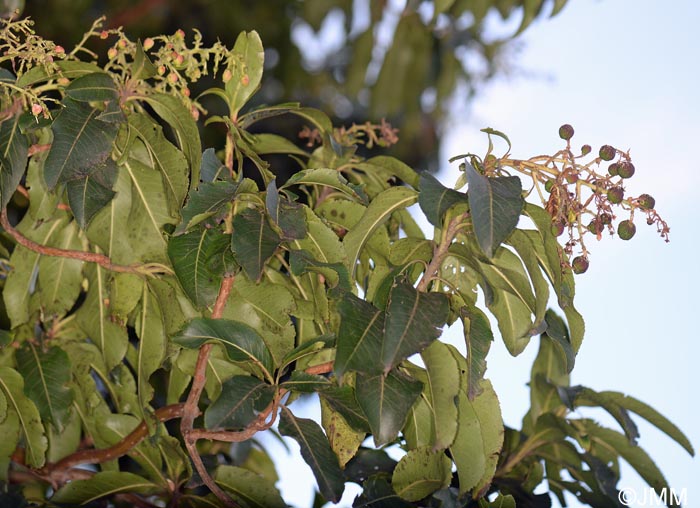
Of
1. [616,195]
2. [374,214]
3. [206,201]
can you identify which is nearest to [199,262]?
[206,201]

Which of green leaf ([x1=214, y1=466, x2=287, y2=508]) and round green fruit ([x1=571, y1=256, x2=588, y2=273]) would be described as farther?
green leaf ([x1=214, y1=466, x2=287, y2=508])

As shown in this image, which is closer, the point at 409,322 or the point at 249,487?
the point at 409,322

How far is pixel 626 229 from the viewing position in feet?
3.00

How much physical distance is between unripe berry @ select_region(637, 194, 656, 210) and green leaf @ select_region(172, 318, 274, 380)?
14.9 inches

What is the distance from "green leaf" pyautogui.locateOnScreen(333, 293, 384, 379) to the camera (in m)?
0.82

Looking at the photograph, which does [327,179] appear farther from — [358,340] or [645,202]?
[645,202]

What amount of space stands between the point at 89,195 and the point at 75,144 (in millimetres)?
63

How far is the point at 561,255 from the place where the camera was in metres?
0.89

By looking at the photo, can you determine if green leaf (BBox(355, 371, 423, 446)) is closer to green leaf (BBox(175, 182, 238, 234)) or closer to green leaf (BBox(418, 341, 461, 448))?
green leaf (BBox(418, 341, 461, 448))

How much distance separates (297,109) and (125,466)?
27.9 inches

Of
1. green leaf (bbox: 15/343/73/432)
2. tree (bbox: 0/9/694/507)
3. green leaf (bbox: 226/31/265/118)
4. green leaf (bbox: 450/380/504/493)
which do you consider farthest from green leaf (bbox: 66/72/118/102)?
green leaf (bbox: 450/380/504/493)

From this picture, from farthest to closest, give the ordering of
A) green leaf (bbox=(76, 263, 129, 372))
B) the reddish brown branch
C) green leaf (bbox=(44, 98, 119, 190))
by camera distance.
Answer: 1. green leaf (bbox=(76, 263, 129, 372))
2. the reddish brown branch
3. green leaf (bbox=(44, 98, 119, 190))

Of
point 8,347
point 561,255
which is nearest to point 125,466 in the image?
point 8,347

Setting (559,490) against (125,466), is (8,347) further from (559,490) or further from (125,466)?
(559,490)
